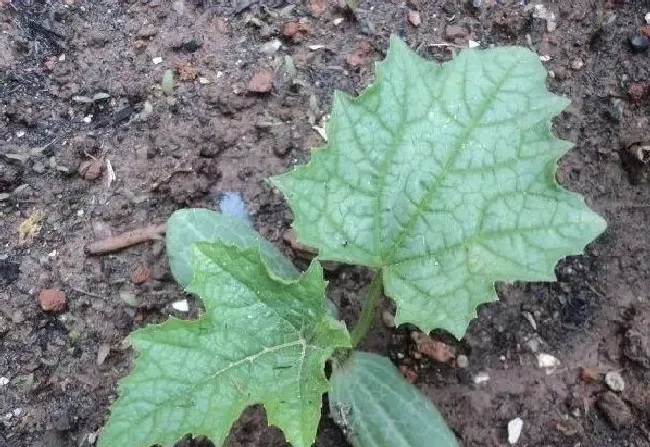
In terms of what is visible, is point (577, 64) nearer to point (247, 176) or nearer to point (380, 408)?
point (247, 176)

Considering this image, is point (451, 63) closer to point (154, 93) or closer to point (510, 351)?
point (510, 351)

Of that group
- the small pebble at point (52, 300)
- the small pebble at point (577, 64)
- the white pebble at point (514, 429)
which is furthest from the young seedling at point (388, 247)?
the small pebble at point (577, 64)

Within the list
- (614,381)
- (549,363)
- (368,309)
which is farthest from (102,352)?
(614,381)

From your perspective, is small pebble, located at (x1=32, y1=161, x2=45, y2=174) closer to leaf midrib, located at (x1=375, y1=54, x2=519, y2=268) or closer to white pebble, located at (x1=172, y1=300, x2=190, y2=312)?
white pebble, located at (x1=172, y1=300, x2=190, y2=312)

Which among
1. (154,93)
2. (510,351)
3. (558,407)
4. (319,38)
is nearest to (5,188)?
(154,93)

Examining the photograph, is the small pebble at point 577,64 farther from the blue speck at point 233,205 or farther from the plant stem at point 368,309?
the blue speck at point 233,205
